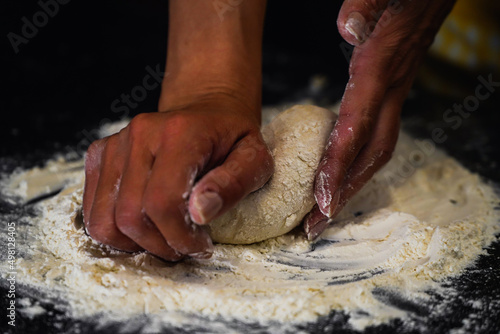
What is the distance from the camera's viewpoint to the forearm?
1110mm

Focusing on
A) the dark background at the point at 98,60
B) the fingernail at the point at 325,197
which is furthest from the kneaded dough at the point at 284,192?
the dark background at the point at 98,60

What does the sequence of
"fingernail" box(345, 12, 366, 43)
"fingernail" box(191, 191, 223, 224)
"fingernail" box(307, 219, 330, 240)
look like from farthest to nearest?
"fingernail" box(307, 219, 330, 240) → "fingernail" box(345, 12, 366, 43) → "fingernail" box(191, 191, 223, 224)

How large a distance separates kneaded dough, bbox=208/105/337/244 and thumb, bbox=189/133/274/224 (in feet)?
0.15

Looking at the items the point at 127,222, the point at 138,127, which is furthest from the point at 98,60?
the point at 127,222

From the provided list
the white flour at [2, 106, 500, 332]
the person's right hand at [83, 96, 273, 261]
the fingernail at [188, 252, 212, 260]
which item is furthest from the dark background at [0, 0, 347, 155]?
the fingernail at [188, 252, 212, 260]

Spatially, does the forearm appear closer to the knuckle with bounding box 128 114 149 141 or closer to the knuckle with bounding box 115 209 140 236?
the knuckle with bounding box 128 114 149 141

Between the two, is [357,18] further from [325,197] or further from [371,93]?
[325,197]

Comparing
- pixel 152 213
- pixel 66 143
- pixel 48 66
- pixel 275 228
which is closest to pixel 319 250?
pixel 275 228

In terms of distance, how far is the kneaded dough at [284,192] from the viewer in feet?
3.07

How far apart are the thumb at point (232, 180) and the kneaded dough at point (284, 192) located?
45mm

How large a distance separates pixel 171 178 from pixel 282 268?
0.94 feet

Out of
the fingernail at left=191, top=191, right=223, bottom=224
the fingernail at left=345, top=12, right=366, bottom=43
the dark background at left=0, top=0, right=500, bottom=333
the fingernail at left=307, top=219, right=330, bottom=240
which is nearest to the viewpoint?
the fingernail at left=191, top=191, right=223, bottom=224

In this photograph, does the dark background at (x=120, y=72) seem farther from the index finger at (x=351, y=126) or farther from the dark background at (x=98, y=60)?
the index finger at (x=351, y=126)

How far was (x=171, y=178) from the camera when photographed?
0.80 metres
